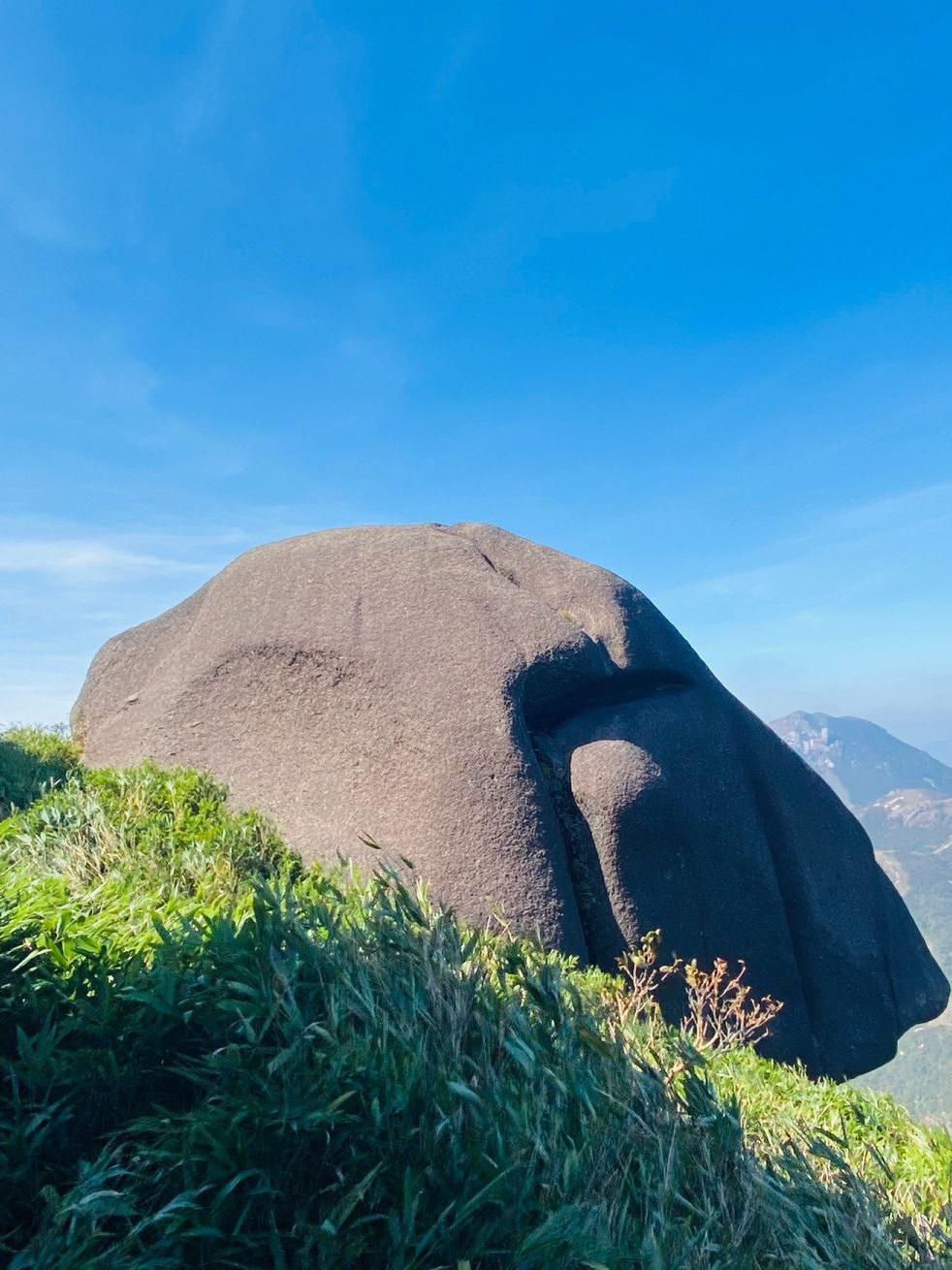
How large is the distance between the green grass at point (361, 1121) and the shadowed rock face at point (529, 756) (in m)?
2.77

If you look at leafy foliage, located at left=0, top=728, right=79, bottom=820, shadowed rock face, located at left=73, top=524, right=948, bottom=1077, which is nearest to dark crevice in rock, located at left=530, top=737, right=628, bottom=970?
shadowed rock face, located at left=73, top=524, right=948, bottom=1077

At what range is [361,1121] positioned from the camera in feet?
10.6

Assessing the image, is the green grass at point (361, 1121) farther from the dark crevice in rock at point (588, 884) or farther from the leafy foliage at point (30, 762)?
the leafy foliage at point (30, 762)

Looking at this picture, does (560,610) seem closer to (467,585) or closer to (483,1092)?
(467,585)

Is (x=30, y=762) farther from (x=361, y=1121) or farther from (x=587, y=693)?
(x=361, y=1121)

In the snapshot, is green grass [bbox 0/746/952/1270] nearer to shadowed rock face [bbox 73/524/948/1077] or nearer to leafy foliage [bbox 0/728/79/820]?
shadowed rock face [bbox 73/524/948/1077]

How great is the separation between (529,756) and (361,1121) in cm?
513

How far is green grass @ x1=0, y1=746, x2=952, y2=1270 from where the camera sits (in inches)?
115

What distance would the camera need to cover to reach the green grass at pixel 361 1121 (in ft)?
9.61

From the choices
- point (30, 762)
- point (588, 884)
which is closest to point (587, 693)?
point (588, 884)

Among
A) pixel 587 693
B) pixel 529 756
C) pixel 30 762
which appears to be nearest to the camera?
pixel 529 756

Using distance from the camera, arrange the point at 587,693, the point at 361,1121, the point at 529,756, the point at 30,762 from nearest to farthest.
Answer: the point at 361,1121 → the point at 529,756 → the point at 587,693 → the point at 30,762

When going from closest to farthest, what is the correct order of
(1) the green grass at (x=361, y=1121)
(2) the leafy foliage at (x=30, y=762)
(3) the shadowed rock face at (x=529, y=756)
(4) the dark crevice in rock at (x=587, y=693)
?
(1) the green grass at (x=361, y=1121)
(3) the shadowed rock face at (x=529, y=756)
(4) the dark crevice in rock at (x=587, y=693)
(2) the leafy foliage at (x=30, y=762)

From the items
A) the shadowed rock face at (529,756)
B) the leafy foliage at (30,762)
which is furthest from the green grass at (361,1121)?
the leafy foliage at (30,762)
